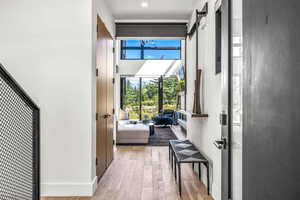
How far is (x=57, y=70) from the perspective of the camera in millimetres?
3070

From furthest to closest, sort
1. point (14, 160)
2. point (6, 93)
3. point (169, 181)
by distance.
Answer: point (169, 181)
point (14, 160)
point (6, 93)

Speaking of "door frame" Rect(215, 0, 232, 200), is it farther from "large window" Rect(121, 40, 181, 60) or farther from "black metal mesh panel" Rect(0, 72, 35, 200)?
"large window" Rect(121, 40, 181, 60)

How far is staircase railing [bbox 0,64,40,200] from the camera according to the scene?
6.20ft

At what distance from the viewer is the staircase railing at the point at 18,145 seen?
6.20 ft

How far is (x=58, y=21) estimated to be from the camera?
3062mm

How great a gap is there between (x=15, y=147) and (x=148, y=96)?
9897 mm

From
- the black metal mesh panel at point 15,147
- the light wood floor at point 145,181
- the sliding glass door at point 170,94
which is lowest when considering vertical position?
the light wood floor at point 145,181

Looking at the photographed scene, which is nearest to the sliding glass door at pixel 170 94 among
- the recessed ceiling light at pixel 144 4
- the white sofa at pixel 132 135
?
the white sofa at pixel 132 135

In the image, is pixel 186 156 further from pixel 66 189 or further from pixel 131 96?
pixel 131 96

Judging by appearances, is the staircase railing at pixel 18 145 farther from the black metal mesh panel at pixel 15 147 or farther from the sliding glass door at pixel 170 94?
the sliding glass door at pixel 170 94

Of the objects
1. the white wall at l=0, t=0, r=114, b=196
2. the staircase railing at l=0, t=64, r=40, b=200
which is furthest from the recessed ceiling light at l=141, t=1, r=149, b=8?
the staircase railing at l=0, t=64, r=40, b=200

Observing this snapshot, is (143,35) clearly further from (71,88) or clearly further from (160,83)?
(160,83)

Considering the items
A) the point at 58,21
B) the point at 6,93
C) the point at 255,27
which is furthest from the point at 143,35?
the point at 255,27

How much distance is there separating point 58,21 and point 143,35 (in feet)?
8.22
